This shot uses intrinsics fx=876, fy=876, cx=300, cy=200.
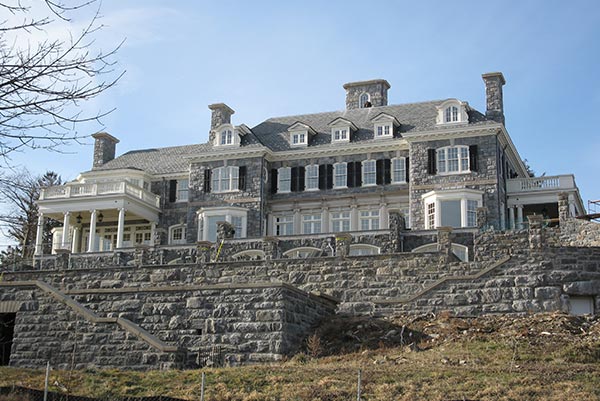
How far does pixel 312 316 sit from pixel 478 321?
183 inches

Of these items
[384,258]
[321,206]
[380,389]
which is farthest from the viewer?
[321,206]

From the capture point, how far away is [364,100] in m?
48.8

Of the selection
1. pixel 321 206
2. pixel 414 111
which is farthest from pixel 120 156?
pixel 414 111

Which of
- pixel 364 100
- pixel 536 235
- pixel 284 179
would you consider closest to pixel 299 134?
pixel 284 179

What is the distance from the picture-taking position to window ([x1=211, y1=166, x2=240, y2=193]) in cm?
4475

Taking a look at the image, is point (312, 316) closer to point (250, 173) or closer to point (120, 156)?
point (250, 173)

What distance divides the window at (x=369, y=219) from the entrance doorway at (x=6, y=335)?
68.0ft

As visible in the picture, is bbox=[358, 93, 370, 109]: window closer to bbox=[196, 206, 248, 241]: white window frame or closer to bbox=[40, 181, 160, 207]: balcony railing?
bbox=[196, 206, 248, 241]: white window frame

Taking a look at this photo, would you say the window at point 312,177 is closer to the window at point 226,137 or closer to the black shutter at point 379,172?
the black shutter at point 379,172

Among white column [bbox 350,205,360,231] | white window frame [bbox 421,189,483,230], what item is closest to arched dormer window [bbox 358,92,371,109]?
white column [bbox 350,205,360,231]

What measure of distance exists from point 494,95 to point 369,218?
8531 mm

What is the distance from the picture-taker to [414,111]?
149 feet

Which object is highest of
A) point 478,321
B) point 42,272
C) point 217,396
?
point 42,272

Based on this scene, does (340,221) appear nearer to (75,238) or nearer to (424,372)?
(75,238)
